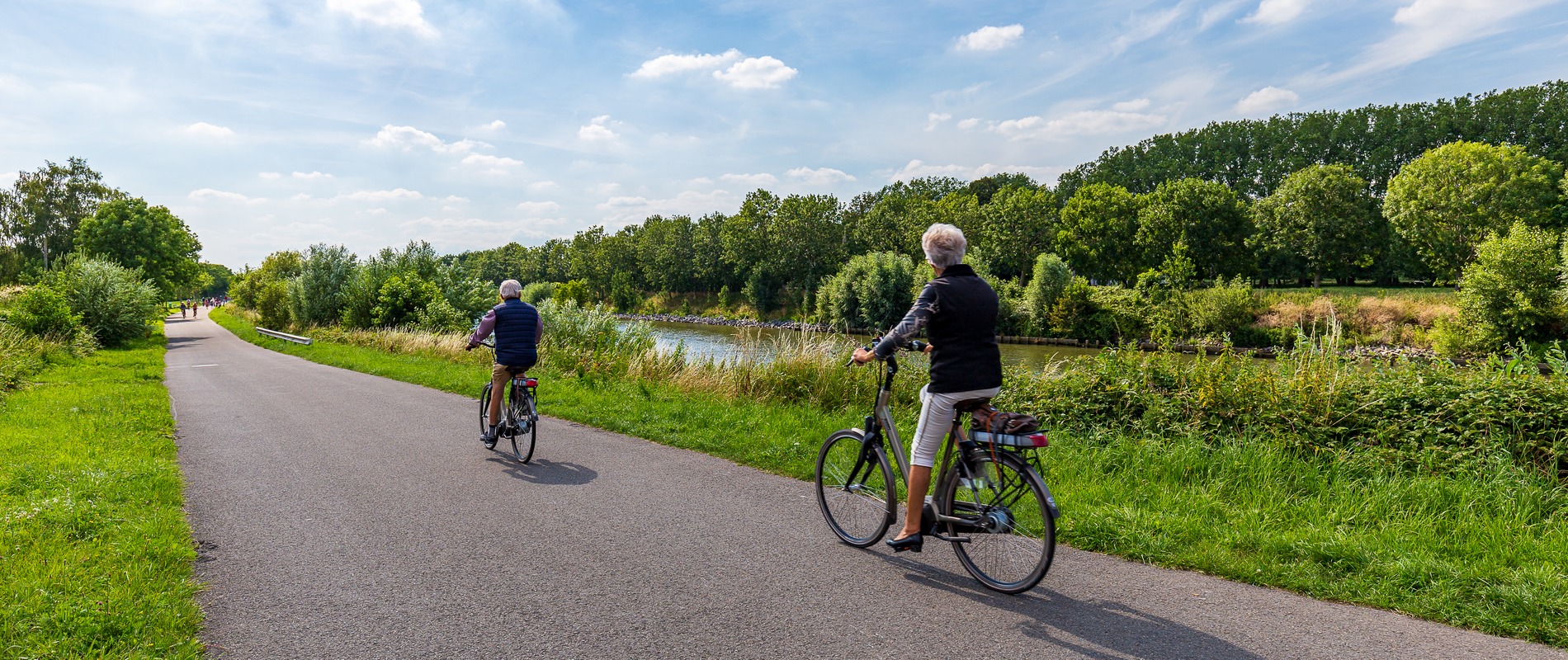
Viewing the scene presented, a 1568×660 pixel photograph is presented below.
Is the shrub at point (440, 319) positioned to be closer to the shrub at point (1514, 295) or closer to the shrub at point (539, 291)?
the shrub at point (1514, 295)

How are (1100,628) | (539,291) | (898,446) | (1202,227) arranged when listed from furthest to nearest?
(539,291)
(1202,227)
(898,446)
(1100,628)

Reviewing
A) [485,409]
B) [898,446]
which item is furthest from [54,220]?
[898,446]

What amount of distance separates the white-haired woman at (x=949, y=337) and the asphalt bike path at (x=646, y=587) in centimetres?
94

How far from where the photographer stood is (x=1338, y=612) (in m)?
3.66

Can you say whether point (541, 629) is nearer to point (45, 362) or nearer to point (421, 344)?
point (421, 344)

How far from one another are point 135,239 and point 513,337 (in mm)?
45386

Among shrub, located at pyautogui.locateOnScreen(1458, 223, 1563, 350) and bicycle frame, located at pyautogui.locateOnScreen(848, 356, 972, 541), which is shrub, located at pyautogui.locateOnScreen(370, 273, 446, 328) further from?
shrub, located at pyautogui.locateOnScreen(1458, 223, 1563, 350)

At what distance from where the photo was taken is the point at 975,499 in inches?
158

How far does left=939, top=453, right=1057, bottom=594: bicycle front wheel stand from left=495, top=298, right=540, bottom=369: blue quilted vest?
16.6 ft

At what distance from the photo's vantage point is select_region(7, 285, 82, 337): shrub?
69.6 ft

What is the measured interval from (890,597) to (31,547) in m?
4.85

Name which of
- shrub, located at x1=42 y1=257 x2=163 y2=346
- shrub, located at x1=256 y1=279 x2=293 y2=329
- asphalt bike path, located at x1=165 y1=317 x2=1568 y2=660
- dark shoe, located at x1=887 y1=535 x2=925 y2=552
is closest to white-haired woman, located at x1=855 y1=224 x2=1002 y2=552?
dark shoe, located at x1=887 y1=535 x2=925 y2=552

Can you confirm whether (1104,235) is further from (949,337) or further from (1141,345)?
(949,337)

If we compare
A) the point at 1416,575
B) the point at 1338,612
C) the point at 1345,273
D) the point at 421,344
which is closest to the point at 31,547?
the point at 1338,612
